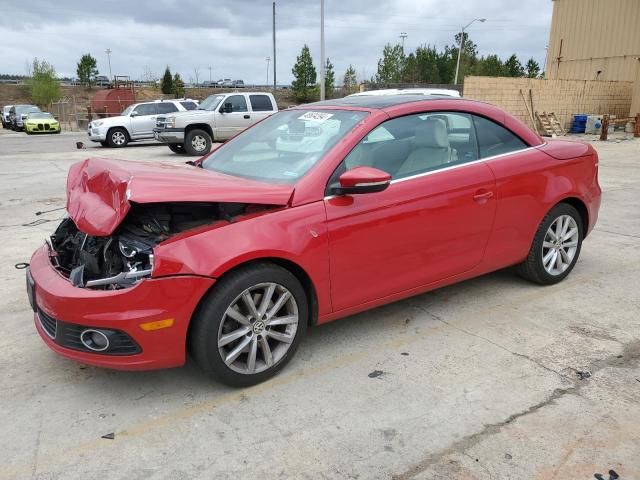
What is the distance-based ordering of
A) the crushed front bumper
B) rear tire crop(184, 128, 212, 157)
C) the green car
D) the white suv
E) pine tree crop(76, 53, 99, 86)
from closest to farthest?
1. the crushed front bumper
2. rear tire crop(184, 128, 212, 157)
3. the white suv
4. the green car
5. pine tree crop(76, 53, 99, 86)

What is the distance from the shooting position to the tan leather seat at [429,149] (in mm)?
3580

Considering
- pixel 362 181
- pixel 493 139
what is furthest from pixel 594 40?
pixel 362 181

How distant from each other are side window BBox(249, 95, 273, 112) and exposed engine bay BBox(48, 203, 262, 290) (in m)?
14.5

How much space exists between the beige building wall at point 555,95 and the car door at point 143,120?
11708 millimetres

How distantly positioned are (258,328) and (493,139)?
230 cm

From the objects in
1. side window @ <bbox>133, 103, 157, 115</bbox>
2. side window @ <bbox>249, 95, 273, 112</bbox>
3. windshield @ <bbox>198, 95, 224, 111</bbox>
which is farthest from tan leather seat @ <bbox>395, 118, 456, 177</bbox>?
side window @ <bbox>133, 103, 157, 115</bbox>

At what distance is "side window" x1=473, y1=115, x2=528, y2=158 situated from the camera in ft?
12.9

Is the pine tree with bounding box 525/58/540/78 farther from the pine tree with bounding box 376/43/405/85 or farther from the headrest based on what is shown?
the headrest

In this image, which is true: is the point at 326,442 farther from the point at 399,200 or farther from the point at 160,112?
the point at 160,112

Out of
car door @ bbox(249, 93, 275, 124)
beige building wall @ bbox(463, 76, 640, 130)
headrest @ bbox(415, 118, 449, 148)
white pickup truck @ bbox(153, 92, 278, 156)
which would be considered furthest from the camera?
beige building wall @ bbox(463, 76, 640, 130)

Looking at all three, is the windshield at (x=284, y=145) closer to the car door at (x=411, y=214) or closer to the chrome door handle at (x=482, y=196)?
the car door at (x=411, y=214)

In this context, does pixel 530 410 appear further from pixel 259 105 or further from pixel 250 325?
pixel 259 105

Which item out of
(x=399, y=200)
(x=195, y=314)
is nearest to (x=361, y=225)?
(x=399, y=200)

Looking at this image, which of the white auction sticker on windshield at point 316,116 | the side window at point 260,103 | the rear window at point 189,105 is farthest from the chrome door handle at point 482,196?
the rear window at point 189,105
